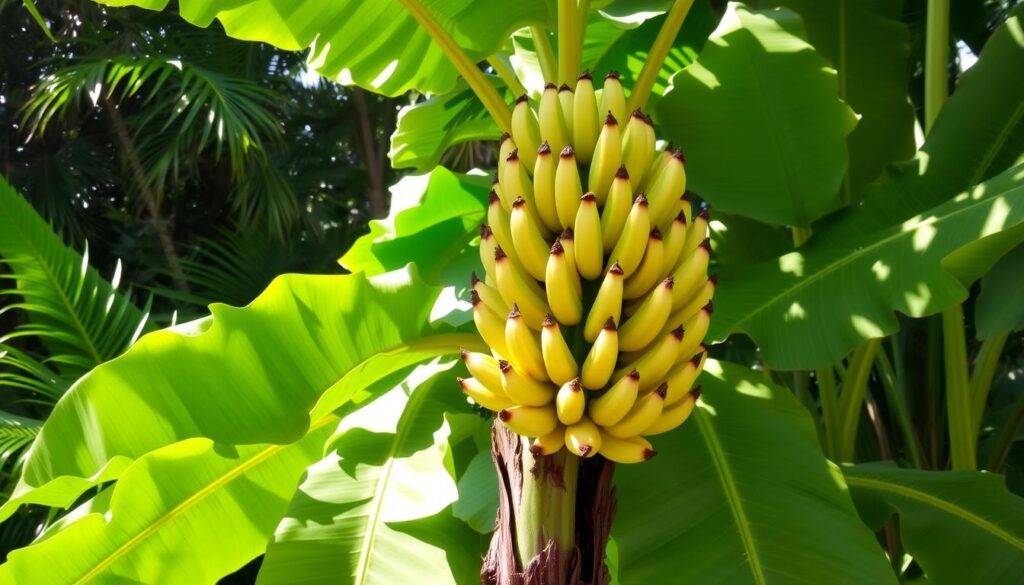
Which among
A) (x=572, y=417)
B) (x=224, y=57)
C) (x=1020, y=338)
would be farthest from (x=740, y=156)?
(x=224, y=57)

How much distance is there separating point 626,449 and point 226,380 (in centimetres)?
57

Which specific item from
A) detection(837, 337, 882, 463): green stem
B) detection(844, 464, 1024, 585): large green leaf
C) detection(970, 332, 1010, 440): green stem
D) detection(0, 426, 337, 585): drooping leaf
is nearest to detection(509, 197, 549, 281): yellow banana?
detection(0, 426, 337, 585): drooping leaf

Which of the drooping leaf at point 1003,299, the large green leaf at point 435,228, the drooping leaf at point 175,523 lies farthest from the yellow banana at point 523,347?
the drooping leaf at point 1003,299

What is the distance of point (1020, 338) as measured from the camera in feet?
12.1

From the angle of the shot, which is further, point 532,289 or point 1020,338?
point 1020,338

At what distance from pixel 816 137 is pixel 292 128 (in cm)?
598

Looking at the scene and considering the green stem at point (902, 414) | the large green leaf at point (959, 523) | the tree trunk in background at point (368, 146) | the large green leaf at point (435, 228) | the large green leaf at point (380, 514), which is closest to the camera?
the large green leaf at point (380, 514)

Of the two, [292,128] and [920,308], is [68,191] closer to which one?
[292,128]

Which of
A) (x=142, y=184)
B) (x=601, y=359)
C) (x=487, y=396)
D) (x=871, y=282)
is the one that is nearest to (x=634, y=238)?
(x=601, y=359)

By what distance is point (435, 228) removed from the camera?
5.74ft

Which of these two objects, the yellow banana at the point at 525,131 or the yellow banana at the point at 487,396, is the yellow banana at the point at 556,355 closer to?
the yellow banana at the point at 487,396

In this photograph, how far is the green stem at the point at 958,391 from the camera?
6.33 ft

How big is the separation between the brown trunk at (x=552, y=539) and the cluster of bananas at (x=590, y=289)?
0.04 metres

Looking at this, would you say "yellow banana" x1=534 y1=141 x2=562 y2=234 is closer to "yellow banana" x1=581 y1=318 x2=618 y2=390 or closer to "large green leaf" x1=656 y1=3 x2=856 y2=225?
"yellow banana" x1=581 y1=318 x2=618 y2=390
